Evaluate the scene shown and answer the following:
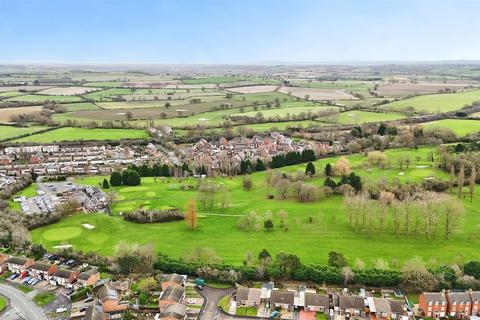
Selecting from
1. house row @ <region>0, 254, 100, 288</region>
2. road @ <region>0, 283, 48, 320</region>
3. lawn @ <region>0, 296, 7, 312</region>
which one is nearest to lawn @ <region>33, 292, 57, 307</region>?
road @ <region>0, 283, 48, 320</region>

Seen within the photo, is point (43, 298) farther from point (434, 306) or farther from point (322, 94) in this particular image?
point (322, 94)

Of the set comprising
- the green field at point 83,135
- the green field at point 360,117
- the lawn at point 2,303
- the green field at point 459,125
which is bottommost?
the lawn at point 2,303

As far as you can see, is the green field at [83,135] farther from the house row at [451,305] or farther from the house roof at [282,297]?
the house row at [451,305]

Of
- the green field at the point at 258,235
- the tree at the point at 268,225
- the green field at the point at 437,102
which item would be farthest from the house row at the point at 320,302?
the green field at the point at 437,102

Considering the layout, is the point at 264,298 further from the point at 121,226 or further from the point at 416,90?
the point at 416,90

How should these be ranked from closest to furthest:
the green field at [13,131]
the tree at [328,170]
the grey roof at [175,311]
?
the grey roof at [175,311]
the tree at [328,170]
the green field at [13,131]

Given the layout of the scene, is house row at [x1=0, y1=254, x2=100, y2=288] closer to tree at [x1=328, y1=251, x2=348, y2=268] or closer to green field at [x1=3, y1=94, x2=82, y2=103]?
tree at [x1=328, y1=251, x2=348, y2=268]
